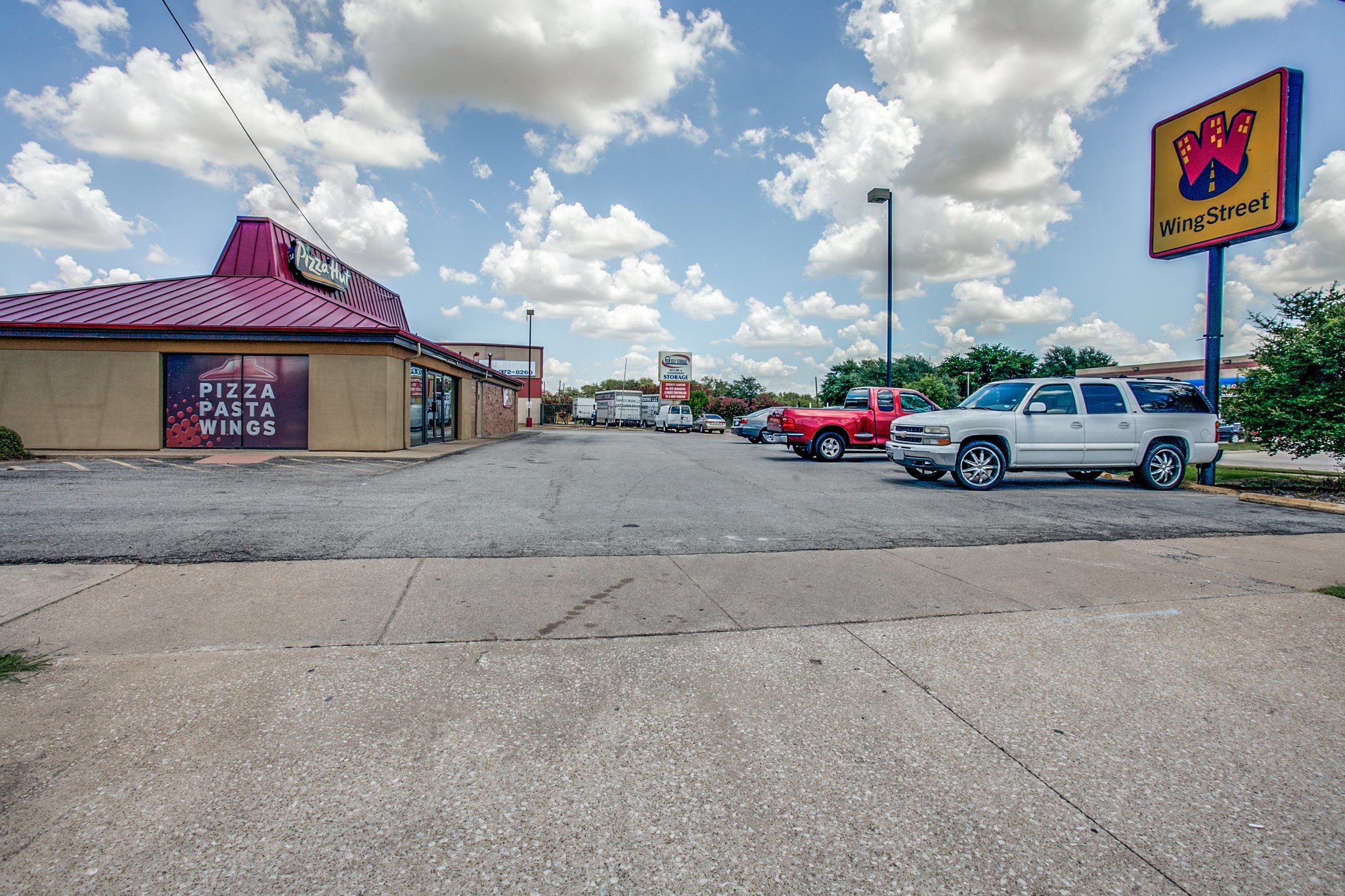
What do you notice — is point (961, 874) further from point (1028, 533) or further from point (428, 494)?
point (428, 494)

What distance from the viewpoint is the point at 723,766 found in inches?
102

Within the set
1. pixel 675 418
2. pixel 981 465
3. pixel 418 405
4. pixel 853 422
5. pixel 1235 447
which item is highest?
pixel 675 418

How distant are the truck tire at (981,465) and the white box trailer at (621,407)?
1625 inches

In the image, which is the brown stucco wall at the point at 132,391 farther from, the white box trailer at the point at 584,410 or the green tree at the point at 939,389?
the green tree at the point at 939,389

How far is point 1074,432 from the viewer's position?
1115cm

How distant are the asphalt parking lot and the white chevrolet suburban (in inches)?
19.8

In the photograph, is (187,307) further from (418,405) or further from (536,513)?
(536,513)

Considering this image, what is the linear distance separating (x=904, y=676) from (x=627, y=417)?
4906 cm

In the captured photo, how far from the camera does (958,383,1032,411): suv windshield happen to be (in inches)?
444

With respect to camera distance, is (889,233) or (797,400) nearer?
(889,233)

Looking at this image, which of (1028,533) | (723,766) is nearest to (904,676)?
(723,766)

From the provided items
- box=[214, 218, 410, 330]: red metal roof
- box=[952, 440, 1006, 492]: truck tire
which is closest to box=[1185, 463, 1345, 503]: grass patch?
box=[952, 440, 1006, 492]: truck tire

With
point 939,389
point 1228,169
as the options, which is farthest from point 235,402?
point 939,389

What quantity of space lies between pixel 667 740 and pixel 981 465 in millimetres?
9871
